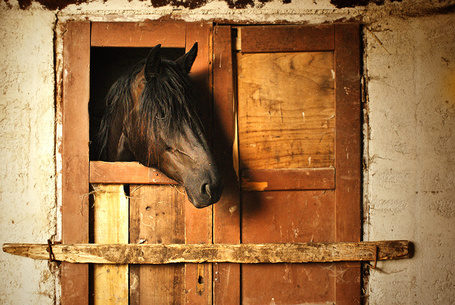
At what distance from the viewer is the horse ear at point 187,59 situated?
67.3 inches

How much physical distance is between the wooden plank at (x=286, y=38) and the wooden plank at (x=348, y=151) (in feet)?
0.33

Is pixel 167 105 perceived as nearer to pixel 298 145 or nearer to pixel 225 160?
pixel 225 160

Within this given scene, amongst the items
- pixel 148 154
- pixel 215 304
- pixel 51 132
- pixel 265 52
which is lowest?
pixel 215 304

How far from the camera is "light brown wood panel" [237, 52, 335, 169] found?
6.20 feet

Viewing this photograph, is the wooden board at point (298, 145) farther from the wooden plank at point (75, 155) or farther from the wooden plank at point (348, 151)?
the wooden plank at point (75, 155)

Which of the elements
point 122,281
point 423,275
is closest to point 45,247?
point 122,281

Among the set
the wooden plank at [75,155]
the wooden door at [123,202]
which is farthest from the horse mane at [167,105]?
the wooden plank at [75,155]

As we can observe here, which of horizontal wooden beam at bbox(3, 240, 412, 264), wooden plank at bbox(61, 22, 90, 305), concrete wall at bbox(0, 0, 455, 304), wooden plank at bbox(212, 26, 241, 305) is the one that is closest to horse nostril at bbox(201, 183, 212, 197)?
wooden plank at bbox(212, 26, 241, 305)

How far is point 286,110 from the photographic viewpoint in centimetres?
190

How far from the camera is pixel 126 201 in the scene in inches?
73.5

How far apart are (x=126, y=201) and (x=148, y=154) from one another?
0.45m

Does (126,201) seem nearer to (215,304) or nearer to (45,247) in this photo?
(45,247)

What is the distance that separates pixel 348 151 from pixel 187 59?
113 cm

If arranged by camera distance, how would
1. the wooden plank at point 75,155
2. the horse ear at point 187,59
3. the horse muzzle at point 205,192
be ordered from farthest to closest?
1. the wooden plank at point 75,155
2. the horse ear at point 187,59
3. the horse muzzle at point 205,192
